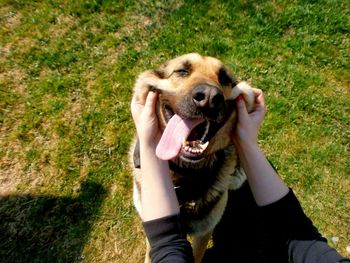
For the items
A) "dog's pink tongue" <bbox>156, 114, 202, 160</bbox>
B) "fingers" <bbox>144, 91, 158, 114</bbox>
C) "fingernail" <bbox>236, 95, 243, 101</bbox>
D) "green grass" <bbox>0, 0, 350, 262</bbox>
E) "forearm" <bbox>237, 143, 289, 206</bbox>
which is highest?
"fingernail" <bbox>236, 95, 243, 101</bbox>

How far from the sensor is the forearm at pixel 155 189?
246 cm

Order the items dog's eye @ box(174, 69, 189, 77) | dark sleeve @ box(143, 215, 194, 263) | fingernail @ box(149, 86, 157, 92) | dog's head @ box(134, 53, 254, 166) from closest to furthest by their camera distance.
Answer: dark sleeve @ box(143, 215, 194, 263) < dog's head @ box(134, 53, 254, 166) < fingernail @ box(149, 86, 157, 92) < dog's eye @ box(174, 69, 189, 77)

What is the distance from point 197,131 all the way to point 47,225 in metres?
2.35

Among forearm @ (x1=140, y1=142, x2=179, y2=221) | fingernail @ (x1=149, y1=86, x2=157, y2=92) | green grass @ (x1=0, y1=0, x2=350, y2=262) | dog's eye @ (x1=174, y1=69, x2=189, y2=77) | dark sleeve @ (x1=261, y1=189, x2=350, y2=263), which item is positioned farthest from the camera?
green grass @ (x1=0, y1=0, x2=350, y2=262)

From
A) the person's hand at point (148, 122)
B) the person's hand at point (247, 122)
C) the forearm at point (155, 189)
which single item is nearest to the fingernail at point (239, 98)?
the person's hand at point (247, 122)

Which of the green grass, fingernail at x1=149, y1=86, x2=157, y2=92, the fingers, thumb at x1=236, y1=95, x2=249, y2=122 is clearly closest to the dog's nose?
thumb at x1=236, y1=95, x2=249, y2=122

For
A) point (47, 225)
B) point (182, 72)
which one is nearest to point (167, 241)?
point (182, 72)

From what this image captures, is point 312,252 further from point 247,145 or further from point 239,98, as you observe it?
point 239,98

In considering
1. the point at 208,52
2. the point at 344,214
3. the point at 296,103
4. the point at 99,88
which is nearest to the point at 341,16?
the point at 296,103

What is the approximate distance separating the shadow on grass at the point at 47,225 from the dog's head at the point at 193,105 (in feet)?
6.06

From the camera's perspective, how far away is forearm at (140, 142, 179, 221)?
2.46 meters

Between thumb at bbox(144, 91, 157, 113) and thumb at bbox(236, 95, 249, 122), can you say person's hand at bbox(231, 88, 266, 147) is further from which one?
thumb at bbox(144, 91, 157, 113)

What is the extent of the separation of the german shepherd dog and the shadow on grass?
111 centimetres

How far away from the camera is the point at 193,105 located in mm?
2758
